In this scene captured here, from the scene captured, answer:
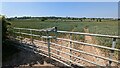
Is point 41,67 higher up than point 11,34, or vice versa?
point 11,34

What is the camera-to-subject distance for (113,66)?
6707 mm

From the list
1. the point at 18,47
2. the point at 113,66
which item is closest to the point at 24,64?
the point at 18,47

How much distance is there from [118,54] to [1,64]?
14.8ft

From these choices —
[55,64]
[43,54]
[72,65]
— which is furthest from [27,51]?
[72,65]

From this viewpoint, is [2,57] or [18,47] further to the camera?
[18,47]

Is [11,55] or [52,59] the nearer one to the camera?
[52,59]

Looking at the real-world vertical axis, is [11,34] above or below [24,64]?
above

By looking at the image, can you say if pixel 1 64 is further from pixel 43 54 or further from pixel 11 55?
pixel 43 54

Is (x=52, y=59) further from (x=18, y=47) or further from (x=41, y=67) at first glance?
(x=18, y=47)

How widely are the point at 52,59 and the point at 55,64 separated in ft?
0.91

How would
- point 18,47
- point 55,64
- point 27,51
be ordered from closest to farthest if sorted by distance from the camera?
1. point 55,64
2. point 27,51
3. point 18,47

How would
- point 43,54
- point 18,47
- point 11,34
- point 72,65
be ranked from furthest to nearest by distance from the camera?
point 11,34 → point 18,47 → point 43,54 → point 72,65

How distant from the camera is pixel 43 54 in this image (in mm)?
7938

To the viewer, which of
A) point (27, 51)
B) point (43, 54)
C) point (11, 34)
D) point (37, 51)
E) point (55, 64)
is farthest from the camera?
point (11, 34)
